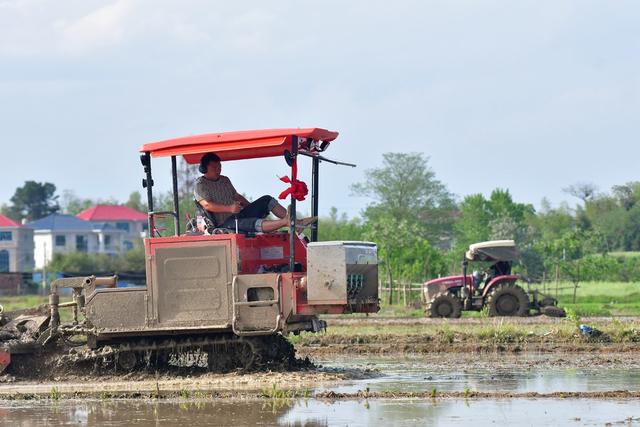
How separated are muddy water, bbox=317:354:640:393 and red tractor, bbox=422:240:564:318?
11.2 m

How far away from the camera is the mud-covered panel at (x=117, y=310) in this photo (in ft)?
59.6

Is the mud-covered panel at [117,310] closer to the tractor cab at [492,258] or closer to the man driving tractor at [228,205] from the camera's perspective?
the man driving tractor at [228,205]

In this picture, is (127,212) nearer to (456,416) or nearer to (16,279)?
(16,279)

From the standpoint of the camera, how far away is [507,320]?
30.2m

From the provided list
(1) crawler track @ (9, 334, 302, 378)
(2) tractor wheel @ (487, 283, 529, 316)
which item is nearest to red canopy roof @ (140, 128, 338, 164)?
(1) crawler track @ (9, 334, 302, 378)

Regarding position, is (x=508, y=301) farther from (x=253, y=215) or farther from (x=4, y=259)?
(x=4, y=259)

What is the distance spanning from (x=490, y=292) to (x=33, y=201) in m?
119

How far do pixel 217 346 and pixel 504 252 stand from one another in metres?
16.2

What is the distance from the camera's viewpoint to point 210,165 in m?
18.4

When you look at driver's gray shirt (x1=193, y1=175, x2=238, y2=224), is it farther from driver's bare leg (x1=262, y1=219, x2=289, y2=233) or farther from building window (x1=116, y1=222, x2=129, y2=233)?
building window (x1=116, y1=222, x2=129, y2=233)

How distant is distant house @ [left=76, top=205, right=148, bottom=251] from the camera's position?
135587mm

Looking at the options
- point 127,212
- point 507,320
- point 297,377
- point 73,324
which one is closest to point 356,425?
point 297,377

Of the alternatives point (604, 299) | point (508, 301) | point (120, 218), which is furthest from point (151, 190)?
point (120, 218)

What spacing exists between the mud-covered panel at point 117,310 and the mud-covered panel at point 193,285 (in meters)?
0.29
